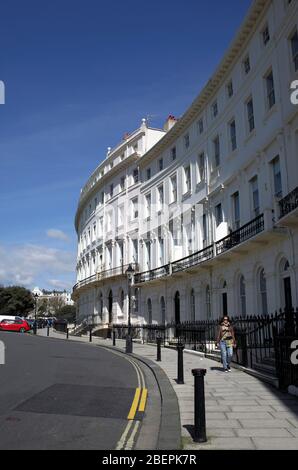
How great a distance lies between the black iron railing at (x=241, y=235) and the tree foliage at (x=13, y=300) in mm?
64027

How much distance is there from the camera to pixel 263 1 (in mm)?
19578

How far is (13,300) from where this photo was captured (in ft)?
263

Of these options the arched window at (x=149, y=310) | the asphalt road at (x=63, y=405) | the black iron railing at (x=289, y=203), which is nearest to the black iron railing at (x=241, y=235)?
the black iron railing at (x=289, y=203)

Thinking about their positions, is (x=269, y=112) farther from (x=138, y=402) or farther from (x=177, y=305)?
(x=177, y=305)

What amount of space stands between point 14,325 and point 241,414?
134 feet

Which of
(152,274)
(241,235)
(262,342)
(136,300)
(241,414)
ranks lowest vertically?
(241,414)

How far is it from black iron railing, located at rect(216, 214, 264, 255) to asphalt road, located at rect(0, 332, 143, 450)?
8402 mm

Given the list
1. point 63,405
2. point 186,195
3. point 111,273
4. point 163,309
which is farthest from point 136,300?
point 63,405

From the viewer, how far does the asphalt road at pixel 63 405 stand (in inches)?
226

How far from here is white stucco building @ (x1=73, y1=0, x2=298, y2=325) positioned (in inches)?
693

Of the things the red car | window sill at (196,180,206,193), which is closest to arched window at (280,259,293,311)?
window sill at (196,180,206,193)

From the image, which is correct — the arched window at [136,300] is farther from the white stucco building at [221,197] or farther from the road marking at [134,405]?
the road marking at [134,405]
